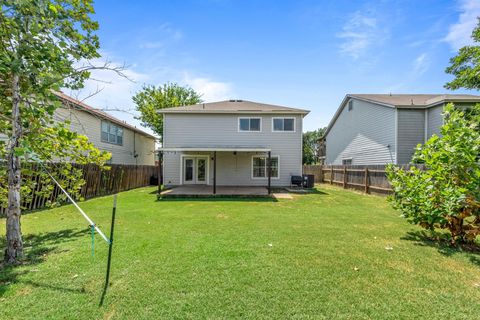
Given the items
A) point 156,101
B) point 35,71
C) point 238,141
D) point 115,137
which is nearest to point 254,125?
point 238,141

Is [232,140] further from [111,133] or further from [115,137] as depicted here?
[115,137]

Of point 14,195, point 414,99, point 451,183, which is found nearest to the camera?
point 14,195

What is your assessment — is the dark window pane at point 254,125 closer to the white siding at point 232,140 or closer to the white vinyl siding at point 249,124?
the white vinyl siding at point 249,124

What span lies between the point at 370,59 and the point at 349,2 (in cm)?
364

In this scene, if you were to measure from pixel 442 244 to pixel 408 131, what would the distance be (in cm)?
1047

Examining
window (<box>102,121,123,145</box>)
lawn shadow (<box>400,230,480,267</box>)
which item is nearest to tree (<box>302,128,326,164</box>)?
window (<box>102,121,123,145</box>)

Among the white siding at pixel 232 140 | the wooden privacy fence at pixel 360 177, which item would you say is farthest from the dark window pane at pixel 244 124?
the wooden privacy fence at pixel 360 177

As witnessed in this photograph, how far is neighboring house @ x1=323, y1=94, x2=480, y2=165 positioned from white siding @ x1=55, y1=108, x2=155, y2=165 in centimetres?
1360

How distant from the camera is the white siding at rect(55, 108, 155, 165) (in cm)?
1337

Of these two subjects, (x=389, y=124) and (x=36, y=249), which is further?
(x=389, y=124)

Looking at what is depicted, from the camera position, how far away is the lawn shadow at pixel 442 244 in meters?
4.14

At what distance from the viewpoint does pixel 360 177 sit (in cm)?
1350

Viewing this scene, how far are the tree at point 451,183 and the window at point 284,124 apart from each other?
32.4 ft

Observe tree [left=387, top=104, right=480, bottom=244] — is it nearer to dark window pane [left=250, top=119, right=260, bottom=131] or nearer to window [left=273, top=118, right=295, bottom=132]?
window [left=273, top=118, right=295, bottom=132]
